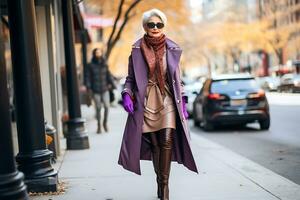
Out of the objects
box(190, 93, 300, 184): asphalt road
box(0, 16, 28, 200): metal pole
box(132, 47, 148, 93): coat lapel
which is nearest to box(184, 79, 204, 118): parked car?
box(190, 93, 300, 184): asphalt road

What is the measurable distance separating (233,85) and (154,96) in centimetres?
1003

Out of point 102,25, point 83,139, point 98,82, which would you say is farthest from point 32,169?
point 102,25

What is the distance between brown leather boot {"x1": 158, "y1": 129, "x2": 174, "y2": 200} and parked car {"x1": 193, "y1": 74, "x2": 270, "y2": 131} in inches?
380

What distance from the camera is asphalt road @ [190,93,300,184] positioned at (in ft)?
29.1

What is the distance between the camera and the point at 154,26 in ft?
18.3

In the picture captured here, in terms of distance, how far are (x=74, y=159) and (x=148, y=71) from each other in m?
4.11

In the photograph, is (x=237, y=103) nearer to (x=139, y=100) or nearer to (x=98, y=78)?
(x=98, y=78)

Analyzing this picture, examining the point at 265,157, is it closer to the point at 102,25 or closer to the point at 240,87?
the point at 240,87

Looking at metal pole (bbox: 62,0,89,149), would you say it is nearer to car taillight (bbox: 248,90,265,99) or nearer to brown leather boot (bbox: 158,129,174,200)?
brown leather boot (bbox: 158,129,174,200)

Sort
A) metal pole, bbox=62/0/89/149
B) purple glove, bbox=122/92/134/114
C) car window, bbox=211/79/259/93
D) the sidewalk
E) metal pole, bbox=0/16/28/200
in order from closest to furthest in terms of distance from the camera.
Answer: metal pole, bbox=0/16/28/200 < purple glove, bbox=122/92/134/114 < the sidewalk < metal pole, bbox=62/0/89/149 < car window, bbox=211/79/259/93

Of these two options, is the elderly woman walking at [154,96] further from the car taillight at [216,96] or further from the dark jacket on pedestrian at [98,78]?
the car taillight at [216,96]

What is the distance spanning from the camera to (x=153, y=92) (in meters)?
5.61

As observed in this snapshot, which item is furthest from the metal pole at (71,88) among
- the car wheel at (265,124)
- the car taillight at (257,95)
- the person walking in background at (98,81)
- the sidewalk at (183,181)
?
the car wheel at (265,124)

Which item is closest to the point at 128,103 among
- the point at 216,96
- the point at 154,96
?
the point at 154,96
